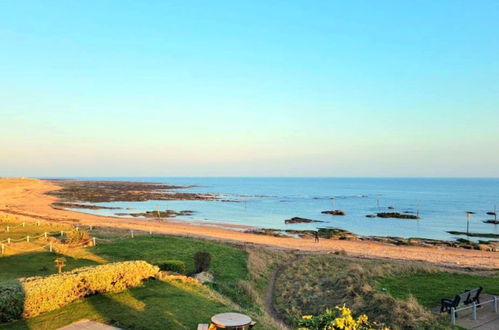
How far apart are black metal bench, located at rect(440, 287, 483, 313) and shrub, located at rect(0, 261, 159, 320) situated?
452 inches

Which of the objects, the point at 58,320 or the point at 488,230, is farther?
the point at 488,230

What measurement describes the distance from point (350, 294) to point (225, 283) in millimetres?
5895

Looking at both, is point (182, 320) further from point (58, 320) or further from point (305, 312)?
point (305, 312)

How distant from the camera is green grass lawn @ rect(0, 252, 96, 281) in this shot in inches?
628

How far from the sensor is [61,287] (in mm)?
10859

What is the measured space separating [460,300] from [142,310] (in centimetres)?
1137

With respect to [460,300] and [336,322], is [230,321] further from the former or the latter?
[460,300]

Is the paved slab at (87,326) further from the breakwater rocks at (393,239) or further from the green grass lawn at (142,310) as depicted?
the breakwater rocks at (393,239)

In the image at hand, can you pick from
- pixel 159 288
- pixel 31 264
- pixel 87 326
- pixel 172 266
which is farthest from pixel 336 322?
pixel 31 264

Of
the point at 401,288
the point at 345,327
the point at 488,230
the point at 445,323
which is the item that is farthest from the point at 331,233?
the point at 345,327

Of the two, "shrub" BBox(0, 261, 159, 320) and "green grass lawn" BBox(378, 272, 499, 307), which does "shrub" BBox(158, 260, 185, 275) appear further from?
"green grass lawn" BBox(378, 272, 499, 307)

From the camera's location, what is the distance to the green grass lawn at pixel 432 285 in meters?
16.7

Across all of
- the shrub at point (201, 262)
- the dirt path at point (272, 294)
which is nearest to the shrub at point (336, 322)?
the dirt path at point (272, 294)

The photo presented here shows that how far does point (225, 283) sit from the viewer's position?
17766mm
